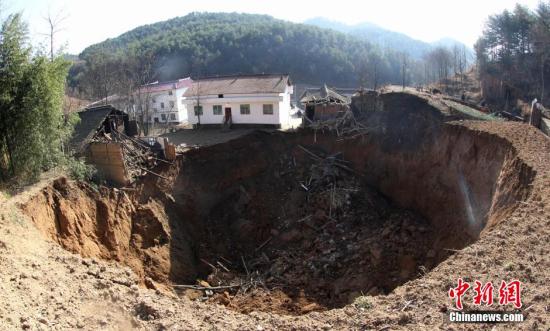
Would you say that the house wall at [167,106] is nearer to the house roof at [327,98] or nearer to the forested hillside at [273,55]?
the house roof at [327,98]

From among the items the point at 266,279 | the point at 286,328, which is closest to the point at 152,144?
the point at 266,279

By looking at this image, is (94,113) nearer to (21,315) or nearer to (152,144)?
(152,144)

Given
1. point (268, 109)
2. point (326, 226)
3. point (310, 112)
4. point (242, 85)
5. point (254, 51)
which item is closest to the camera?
point (326, 226)

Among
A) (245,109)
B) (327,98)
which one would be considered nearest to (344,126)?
(327,98)

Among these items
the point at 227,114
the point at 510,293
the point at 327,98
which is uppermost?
the point at 327,98

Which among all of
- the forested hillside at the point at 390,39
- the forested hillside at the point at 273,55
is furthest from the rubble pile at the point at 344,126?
the forested hillside at the point at 390,39

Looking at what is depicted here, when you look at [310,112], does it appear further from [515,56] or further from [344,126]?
[515,56]

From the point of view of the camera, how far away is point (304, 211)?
53.8 ft

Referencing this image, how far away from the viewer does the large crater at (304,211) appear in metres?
11.8

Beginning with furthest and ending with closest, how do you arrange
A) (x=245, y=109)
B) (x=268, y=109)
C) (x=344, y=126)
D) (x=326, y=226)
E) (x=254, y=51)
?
1. (x=254, y=51)
2. (x=245, y=109)
3. (x=268, y=109)
4. (x=344, y=126)
5. (x=326, y=226)

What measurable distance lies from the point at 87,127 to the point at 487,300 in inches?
586

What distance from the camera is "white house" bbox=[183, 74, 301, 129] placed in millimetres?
24031

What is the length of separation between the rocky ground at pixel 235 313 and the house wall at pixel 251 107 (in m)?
16.7

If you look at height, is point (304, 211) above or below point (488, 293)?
below
